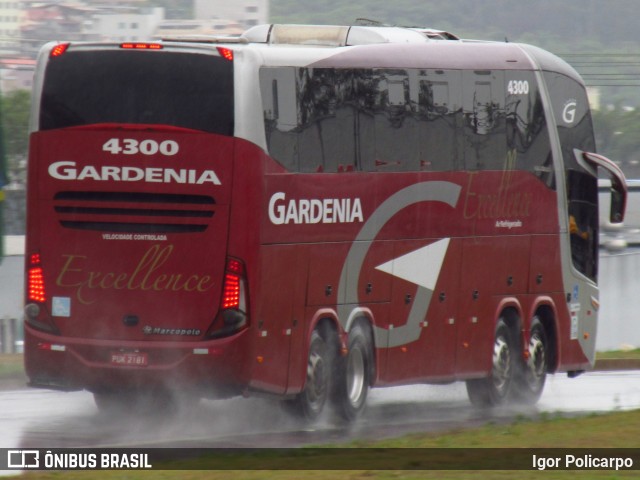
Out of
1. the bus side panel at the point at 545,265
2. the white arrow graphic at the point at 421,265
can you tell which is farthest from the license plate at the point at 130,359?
the bus side panel at the point at 545,265

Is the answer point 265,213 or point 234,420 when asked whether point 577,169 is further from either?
point 265,213

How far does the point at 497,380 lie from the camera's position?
18.3 m

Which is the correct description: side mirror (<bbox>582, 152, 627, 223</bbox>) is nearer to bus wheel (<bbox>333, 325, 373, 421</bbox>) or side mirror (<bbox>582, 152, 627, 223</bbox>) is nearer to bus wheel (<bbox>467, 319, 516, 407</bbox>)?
bus wheel (<bbox>467, 319, 516, 407</bbox>)

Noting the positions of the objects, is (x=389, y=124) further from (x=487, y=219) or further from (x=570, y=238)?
(x=570, y=238)

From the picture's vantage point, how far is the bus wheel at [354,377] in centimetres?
1520

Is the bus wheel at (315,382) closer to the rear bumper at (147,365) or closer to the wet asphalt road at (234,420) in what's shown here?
the wet asphalt road at (234,420)

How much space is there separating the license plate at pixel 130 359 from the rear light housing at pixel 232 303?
637 millimetres

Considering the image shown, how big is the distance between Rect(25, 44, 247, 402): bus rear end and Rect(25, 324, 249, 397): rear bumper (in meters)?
0.01

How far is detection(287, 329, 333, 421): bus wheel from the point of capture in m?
14.6

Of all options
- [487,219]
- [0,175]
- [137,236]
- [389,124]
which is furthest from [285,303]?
[0,175]

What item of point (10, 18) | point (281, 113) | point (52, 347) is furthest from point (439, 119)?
point (10, 18)

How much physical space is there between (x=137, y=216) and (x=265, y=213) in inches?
45.2

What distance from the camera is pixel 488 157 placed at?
17375 mm

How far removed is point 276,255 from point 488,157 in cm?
434
